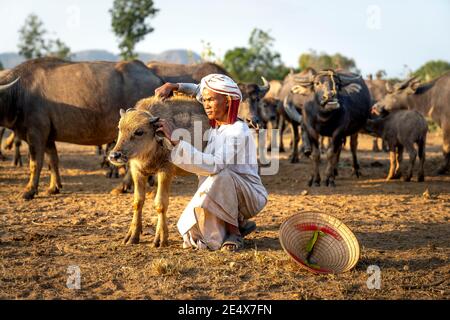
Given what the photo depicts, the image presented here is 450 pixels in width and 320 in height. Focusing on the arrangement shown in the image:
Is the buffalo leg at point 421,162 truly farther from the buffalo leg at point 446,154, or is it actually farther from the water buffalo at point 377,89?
the water buffalo at point 377,89

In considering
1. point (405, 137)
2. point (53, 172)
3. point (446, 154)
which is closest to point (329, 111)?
point (405, 137)

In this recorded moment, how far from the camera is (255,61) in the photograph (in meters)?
33.2

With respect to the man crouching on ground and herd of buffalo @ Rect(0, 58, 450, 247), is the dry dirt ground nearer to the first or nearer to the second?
the man crouching on ground

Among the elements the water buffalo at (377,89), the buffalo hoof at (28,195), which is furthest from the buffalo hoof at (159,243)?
the water buffalo at (377,89)

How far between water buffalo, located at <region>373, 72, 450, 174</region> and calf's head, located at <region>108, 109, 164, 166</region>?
331 inches

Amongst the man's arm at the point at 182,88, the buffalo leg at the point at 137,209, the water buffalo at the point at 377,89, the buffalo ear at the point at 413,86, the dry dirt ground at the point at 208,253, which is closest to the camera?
the dry dirt ground at the point at 208,253

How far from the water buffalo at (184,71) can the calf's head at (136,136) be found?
229 inches

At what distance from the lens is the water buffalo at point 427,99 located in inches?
521

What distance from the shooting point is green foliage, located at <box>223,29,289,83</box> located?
107 ft

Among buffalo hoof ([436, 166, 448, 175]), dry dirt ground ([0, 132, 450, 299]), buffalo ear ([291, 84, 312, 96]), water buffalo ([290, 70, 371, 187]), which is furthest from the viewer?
buffalo hoof ([436, 166, 448, 175])

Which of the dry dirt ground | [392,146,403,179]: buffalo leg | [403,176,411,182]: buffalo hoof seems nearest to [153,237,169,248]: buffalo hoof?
the dry dirt ground

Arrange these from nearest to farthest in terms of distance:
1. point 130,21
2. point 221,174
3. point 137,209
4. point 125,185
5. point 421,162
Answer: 1. point 221,174
2. point 137,209
3. point 125,185
4. point 421,162
5. point 130,21

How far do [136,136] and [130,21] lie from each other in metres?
26.9

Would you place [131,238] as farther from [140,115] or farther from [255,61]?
[255,61]
